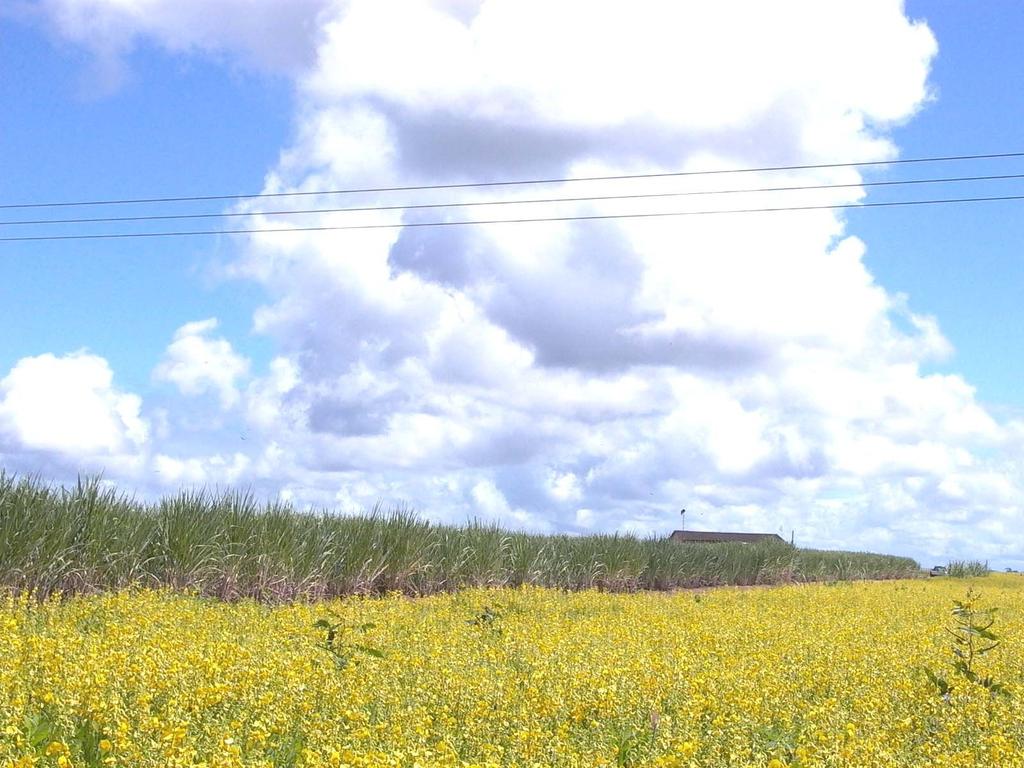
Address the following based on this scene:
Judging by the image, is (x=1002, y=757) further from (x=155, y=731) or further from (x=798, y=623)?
(x=798, y=623)

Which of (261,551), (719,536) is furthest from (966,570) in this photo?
(261,551)

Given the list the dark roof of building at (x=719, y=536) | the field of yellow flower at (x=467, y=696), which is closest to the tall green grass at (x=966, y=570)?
the dark roof of building at (x=719, y=536)

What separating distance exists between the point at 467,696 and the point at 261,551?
12439mm

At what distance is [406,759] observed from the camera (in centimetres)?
591

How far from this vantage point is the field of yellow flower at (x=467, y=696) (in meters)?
6.37

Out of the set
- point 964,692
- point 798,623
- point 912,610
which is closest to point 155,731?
A: point 964,692

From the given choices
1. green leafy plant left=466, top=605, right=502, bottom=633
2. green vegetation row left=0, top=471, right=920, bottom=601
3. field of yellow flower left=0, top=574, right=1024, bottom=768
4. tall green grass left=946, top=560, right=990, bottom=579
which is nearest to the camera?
field of yellow flower left=0, top=574, right=1024, bottom=768

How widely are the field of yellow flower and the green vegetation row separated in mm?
2452

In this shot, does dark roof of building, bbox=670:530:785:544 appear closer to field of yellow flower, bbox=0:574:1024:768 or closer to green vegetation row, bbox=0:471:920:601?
green vegetation row, bbox=0:471:920:601

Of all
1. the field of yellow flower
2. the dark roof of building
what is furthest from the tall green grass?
the field of yellow flower

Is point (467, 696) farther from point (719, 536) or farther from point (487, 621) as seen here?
point (719, 536)

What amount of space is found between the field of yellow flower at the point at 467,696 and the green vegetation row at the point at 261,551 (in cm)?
245

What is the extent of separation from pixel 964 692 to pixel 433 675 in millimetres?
5391

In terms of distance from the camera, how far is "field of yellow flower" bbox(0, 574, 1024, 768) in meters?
6.37
